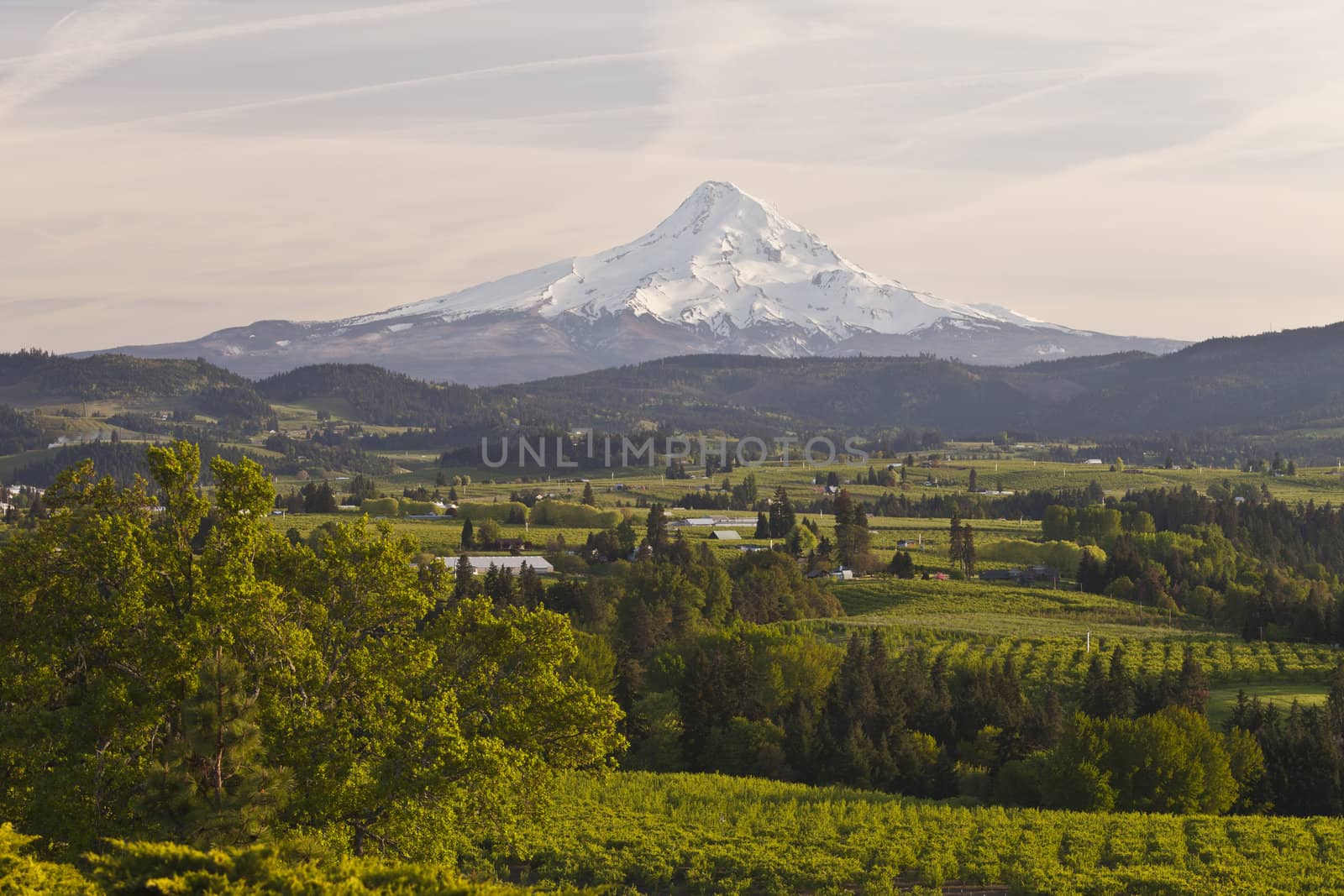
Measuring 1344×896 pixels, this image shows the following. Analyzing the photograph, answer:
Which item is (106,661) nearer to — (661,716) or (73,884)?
(73,884)

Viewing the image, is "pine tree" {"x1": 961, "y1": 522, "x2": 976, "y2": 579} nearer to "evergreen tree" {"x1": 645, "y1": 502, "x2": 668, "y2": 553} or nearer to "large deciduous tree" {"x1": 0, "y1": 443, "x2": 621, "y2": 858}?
"evergreen tree" {"x1": 645, "y1": 502, "x2": 668, "y2": 553}

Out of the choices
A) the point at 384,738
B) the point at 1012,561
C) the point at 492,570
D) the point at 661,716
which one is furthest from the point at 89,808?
the point at 1012,561

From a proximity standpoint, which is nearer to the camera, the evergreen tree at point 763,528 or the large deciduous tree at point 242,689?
the large deciduous tree at point 242,689

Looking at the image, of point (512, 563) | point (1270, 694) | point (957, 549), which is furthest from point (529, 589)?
point (957, 549)

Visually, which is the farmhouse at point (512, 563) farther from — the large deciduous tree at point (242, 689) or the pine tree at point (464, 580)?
the large deciduous tree at point (242, 689)

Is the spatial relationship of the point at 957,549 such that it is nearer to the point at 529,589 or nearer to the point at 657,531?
the point at 657,531

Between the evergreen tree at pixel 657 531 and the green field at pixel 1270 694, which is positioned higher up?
the evergreen tree at pixel 657 531

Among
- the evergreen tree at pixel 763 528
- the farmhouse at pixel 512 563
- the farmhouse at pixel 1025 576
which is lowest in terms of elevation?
the farmhouse at pixel 1025 576

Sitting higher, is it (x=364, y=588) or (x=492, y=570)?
(x=364, y=588)

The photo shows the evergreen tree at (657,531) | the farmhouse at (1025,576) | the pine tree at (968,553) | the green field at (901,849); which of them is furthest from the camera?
the pine tree at (968,553)

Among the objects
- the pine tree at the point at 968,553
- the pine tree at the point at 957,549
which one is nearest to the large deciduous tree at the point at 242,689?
the pine tree at the point at 968,553
